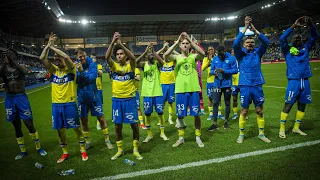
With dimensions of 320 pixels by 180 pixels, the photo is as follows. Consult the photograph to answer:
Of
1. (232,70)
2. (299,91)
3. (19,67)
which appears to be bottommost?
(299,91)

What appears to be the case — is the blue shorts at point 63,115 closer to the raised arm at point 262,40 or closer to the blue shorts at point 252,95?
the blue shorts at point 252,95

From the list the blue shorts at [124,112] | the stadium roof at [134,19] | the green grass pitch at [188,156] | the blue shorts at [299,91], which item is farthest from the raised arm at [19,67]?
the stadium roof at [134,19]

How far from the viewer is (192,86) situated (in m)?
5.65

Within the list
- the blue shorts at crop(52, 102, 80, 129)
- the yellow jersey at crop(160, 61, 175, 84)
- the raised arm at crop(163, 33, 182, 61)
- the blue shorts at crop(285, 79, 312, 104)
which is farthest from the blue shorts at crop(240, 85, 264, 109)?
the blue shorts at crop(52, 102, 80, 129)

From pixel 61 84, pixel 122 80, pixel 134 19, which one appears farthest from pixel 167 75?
pixel 134 19

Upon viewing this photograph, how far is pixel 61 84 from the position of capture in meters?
5.22

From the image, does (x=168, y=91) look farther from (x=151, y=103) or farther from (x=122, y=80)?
(x=122, y=80)

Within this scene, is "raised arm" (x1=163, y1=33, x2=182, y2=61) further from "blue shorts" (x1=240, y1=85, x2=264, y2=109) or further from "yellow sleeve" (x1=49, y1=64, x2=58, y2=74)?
"yellow sleeve" (x1=49, y1=64, x2=58, y2=74)

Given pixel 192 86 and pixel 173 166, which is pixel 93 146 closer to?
pixel 173 166

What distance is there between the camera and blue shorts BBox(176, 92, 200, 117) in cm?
566

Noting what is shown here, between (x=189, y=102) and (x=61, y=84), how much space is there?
10.0 feet

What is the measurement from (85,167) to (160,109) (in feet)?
8.19

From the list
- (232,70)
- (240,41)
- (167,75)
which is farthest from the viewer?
(167,75)

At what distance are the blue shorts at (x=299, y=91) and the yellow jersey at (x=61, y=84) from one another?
5510 millimetres
